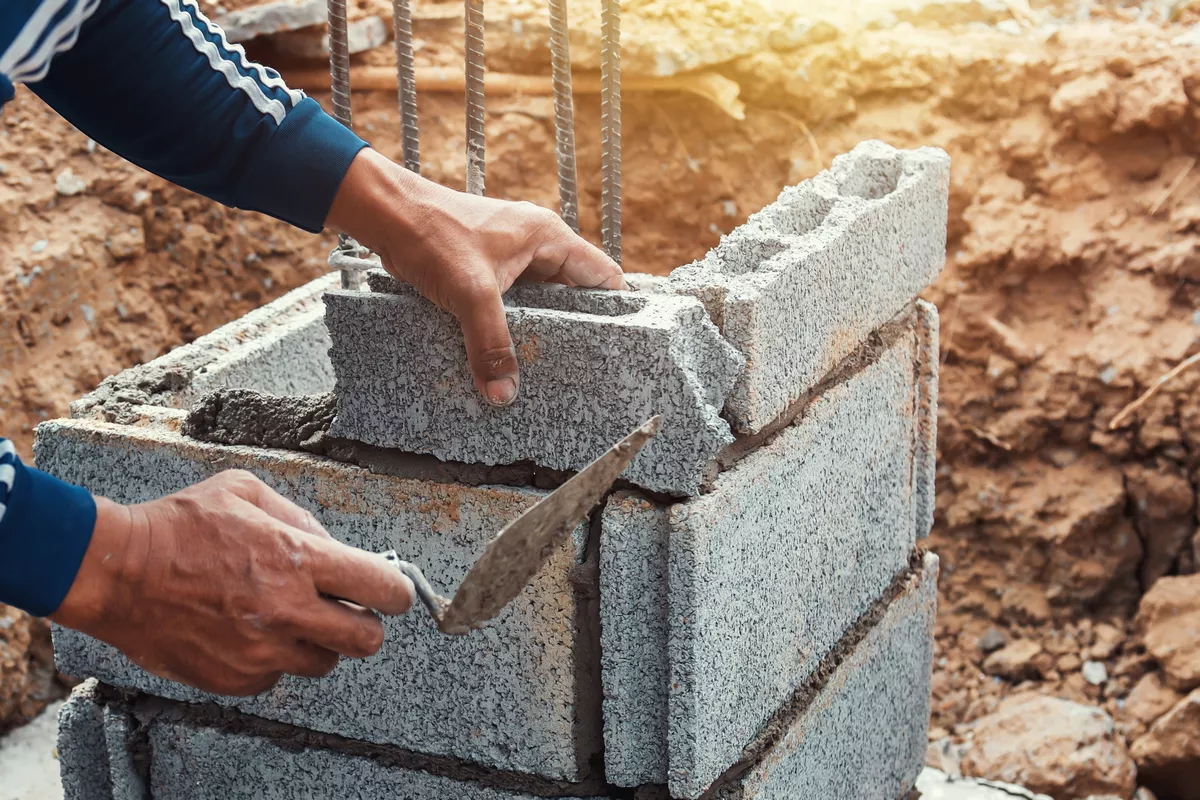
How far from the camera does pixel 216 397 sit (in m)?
2.57

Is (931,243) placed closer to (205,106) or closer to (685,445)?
(685,445)

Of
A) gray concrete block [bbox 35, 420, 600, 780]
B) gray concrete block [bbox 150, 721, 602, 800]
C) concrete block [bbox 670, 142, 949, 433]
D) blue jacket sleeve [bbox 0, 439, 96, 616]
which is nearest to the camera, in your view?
blue jacket sleeve [bbox 0, 439, 96, 616]

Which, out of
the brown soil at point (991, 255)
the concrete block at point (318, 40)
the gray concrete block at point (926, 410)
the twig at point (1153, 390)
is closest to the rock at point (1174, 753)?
the brown soil at point (991, 255)

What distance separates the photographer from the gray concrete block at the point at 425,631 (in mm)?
2320

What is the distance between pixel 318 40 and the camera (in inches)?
216

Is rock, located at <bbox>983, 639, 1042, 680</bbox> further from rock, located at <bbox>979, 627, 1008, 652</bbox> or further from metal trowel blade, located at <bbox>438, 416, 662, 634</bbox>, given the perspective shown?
metal trowel blade, located at <bbox>438, 416, 662, 634</bbox>

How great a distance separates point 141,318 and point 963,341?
3.15m

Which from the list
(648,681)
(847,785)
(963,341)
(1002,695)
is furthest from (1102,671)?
(648,681)

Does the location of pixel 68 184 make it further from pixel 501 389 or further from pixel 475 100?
pixel 501 389

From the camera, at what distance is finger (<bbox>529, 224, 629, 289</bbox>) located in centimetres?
226

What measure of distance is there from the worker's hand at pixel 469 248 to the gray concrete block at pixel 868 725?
0.90 meters

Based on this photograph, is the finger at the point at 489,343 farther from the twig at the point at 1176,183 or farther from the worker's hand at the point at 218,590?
the twig at the point at 1176,183

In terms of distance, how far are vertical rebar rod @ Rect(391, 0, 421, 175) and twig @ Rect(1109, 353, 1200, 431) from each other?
299 cm

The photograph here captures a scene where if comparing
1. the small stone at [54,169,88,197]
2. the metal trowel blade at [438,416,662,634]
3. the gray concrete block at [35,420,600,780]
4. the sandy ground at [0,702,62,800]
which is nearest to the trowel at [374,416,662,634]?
the metal trowel blade at [438,416,662,634]
